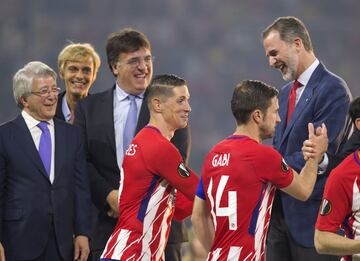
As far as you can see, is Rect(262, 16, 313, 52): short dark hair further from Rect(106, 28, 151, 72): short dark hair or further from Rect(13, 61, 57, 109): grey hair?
Rect(13, 61, 57, 109): grey hair

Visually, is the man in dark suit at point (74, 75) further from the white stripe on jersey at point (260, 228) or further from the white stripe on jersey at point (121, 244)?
the white stripe on jersey at point (260, 228)

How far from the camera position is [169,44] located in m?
13.0

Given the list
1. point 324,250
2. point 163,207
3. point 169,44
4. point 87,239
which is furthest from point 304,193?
point 169,44

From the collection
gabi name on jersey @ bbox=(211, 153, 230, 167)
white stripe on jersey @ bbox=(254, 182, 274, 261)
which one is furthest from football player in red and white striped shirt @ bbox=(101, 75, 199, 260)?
white stripe on jersey @ bbox=(254, 182, 274, 261)

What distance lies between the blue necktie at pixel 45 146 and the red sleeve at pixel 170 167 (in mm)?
810

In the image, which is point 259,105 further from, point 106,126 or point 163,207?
point 106,126

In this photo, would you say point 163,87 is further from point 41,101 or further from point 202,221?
point 41,101

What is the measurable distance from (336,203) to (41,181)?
5.22ft

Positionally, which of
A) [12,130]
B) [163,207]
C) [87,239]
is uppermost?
[12,130]

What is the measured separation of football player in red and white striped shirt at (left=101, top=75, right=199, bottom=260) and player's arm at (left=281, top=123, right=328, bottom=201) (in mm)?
482

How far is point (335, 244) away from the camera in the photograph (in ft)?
12.1

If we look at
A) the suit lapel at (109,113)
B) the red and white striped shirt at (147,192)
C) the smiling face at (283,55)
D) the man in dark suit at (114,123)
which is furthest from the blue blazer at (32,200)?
the smiling face at (283,55)

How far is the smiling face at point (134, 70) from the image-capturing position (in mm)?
4766

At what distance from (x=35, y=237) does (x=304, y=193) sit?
4.86 ft
